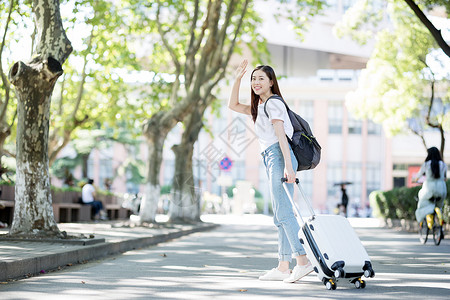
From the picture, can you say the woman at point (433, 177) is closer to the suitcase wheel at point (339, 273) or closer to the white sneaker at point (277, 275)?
the white sneaker at point (277, 275)

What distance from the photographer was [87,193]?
25.0 meters

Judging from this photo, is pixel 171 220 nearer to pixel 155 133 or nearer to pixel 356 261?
pixel 155 133

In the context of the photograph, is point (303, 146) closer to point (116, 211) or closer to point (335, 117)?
point (116, 211)

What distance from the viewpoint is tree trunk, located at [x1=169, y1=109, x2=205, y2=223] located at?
2406cm

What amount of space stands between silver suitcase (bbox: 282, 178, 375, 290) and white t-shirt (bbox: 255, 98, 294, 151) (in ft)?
2.86

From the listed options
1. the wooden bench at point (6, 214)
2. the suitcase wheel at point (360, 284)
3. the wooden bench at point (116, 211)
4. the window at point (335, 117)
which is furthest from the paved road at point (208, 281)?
the window at point (335, 117)

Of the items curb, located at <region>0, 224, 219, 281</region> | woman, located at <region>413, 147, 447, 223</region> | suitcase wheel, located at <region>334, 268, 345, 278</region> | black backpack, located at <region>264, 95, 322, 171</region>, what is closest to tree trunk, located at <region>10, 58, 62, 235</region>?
curb, located at <region>0, 224, 219, 281</region>

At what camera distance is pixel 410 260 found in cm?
1054

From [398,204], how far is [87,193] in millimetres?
9972

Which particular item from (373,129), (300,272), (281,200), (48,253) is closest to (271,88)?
(281,200)

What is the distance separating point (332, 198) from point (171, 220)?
128ft

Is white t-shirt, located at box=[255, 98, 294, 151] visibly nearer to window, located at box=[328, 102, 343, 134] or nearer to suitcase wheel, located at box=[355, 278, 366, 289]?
suitcase wheel, located at box=[355, 278, 366, 289]

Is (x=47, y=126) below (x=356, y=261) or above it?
above

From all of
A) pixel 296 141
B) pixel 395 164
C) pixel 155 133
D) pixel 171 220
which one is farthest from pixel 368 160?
pixel 296 141
